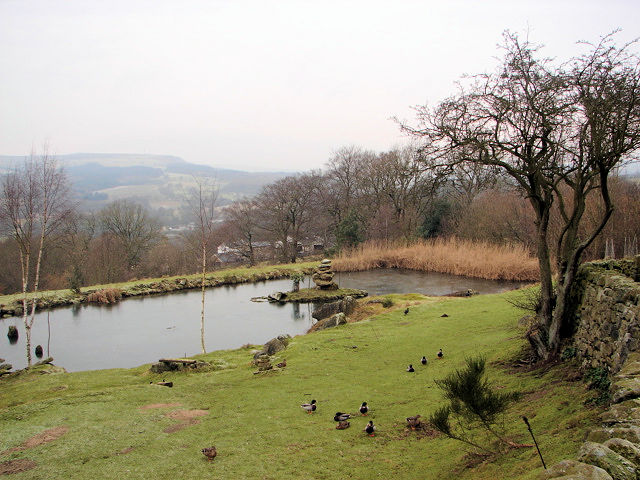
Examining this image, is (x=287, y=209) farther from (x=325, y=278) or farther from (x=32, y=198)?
(x=32, y=198)

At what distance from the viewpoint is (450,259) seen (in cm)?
3525

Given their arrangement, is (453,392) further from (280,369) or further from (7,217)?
(7,217)

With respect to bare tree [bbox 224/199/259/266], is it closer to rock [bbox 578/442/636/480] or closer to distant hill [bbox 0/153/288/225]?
rock [bbox 578/442/636/480]

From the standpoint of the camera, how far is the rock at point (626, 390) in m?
4.39

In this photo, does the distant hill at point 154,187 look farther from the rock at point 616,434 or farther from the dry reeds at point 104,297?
the rock at point 616,434

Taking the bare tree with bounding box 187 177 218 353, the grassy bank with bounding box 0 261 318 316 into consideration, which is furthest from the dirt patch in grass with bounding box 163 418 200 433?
the grassy bank with bounding box 0 261 318 316

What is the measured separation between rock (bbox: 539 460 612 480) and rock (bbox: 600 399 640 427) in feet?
2.97

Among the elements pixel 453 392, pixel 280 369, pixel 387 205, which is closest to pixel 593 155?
pixel 453 392

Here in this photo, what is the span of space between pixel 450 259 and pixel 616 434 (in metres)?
32.7

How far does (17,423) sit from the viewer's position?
854cm

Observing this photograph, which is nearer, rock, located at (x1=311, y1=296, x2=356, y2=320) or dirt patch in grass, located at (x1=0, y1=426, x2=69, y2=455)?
dirt patch in grass, located at (x1=0, y1=426, x2=69, y2=455)

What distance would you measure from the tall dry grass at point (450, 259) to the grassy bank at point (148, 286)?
16.6ft

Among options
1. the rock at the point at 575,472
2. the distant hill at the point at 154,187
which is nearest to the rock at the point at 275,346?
the rock at the point at 575,472

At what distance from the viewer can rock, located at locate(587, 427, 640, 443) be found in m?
3.54
